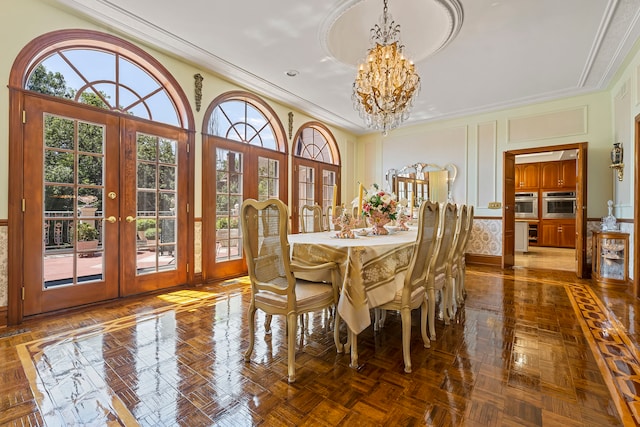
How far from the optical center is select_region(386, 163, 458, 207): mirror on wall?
6.26 m

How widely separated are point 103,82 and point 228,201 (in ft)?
6.76

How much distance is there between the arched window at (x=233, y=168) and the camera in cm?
422

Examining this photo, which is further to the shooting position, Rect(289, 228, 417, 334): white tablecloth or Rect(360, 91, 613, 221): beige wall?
Rect(360, 91, 613, 221): beige wall

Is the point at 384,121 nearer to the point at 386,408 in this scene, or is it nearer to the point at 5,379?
the point at 386,408

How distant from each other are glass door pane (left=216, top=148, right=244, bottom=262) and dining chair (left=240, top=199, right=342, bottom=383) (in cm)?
260

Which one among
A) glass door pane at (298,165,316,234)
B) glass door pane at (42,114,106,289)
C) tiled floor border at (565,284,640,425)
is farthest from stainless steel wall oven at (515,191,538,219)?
glass door pane at (42,114,106,289)

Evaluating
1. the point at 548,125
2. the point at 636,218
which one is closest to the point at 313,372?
the point at 636,218

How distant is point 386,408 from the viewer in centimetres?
156

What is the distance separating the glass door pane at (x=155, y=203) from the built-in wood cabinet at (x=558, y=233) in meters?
9.90

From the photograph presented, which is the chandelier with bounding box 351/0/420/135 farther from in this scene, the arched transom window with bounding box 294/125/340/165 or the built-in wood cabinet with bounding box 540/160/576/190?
the built-in wood cabinet with bounding box 540/160/576/190

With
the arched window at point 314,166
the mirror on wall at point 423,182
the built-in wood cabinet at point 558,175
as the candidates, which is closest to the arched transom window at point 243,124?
the arched window at point 314,166

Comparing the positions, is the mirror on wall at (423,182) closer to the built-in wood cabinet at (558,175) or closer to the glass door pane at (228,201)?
the glass door pane at (228,201)

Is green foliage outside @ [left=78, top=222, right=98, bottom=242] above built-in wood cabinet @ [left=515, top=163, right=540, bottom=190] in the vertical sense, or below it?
below

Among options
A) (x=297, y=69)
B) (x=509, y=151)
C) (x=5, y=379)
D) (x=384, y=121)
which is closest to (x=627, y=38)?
(x=509, y=151)
